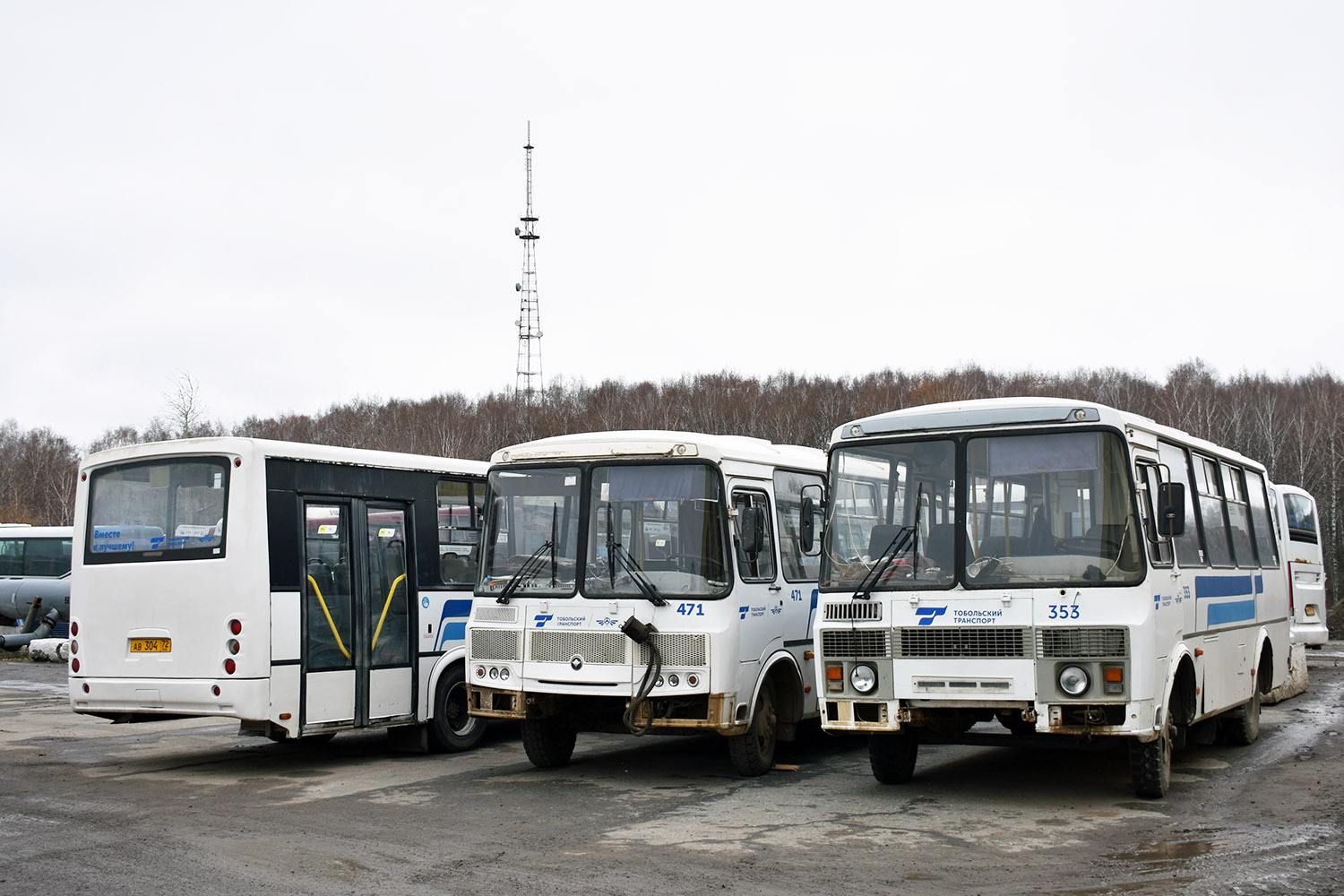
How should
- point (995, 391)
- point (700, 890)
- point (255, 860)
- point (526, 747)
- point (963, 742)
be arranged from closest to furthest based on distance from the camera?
point (700, 890), point (255, 860), point (963, 742), point (526, 747), point (995, 391)

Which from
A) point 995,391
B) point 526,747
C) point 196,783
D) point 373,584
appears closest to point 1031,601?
point 526,747

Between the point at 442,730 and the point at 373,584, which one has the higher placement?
the point at 373,584

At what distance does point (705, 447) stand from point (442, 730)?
14.7 feet

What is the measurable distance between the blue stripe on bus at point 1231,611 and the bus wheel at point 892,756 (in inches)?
117

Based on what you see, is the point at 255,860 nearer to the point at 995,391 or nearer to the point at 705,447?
the point at 705,447

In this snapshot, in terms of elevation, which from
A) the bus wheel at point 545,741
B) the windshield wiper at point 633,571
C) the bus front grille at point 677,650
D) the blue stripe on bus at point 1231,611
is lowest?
the bus wheel at point 545,741

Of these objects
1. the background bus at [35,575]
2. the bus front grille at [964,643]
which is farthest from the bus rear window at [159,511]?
the background bus at [35,575]

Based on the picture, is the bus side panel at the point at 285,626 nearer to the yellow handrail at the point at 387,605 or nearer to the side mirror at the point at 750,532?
the yellow handrail at the point at 387,605

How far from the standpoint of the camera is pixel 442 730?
44.2 feet

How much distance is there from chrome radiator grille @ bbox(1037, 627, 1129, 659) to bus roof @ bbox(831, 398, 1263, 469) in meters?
1.59

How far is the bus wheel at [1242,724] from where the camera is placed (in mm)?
13539

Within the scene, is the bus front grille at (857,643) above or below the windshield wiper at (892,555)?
below

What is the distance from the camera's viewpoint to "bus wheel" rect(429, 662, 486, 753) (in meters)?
13.4

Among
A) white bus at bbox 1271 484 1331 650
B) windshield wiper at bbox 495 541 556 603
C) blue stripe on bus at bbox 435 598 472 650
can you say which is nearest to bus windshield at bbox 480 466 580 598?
windshield wiper at bbox 495 541 556 603
